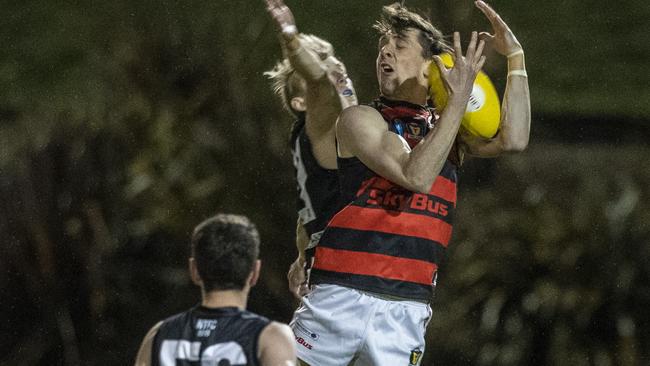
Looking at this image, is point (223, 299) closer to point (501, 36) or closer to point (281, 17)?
point (281, 17)

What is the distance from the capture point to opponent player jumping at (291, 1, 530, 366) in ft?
9.75

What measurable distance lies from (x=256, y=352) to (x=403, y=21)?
1324 millimetres

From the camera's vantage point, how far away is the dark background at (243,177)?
600 cm

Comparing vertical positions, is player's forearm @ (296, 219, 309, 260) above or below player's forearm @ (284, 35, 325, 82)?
below

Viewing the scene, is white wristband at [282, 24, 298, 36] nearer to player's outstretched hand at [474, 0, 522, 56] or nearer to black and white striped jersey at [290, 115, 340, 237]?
black and white striped jersey at [290, 115, 340, 237]

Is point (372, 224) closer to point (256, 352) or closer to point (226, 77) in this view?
point (256, 352)

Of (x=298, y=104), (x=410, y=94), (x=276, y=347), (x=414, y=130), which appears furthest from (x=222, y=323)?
(x=298, y=104)

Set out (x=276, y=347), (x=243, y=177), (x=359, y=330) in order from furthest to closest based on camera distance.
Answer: (x=243, y=177)
(x=359, y=330)
(x=276, y=347)

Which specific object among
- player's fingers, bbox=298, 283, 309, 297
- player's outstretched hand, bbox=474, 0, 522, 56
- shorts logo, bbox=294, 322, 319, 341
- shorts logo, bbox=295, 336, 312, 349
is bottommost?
shorts logo, bbox=295, 336, 312, 349

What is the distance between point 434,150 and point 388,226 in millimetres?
307

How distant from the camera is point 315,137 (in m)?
3.55

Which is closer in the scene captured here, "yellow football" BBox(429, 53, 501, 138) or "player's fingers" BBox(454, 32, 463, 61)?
"player's fingers" BBox(454, 32, 463, 61)

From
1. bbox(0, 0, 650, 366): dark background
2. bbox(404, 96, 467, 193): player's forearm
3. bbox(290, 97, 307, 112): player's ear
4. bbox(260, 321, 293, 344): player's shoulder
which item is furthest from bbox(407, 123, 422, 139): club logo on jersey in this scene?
bbox(0, 0, 650, 366): dark background

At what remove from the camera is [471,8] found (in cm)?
608
